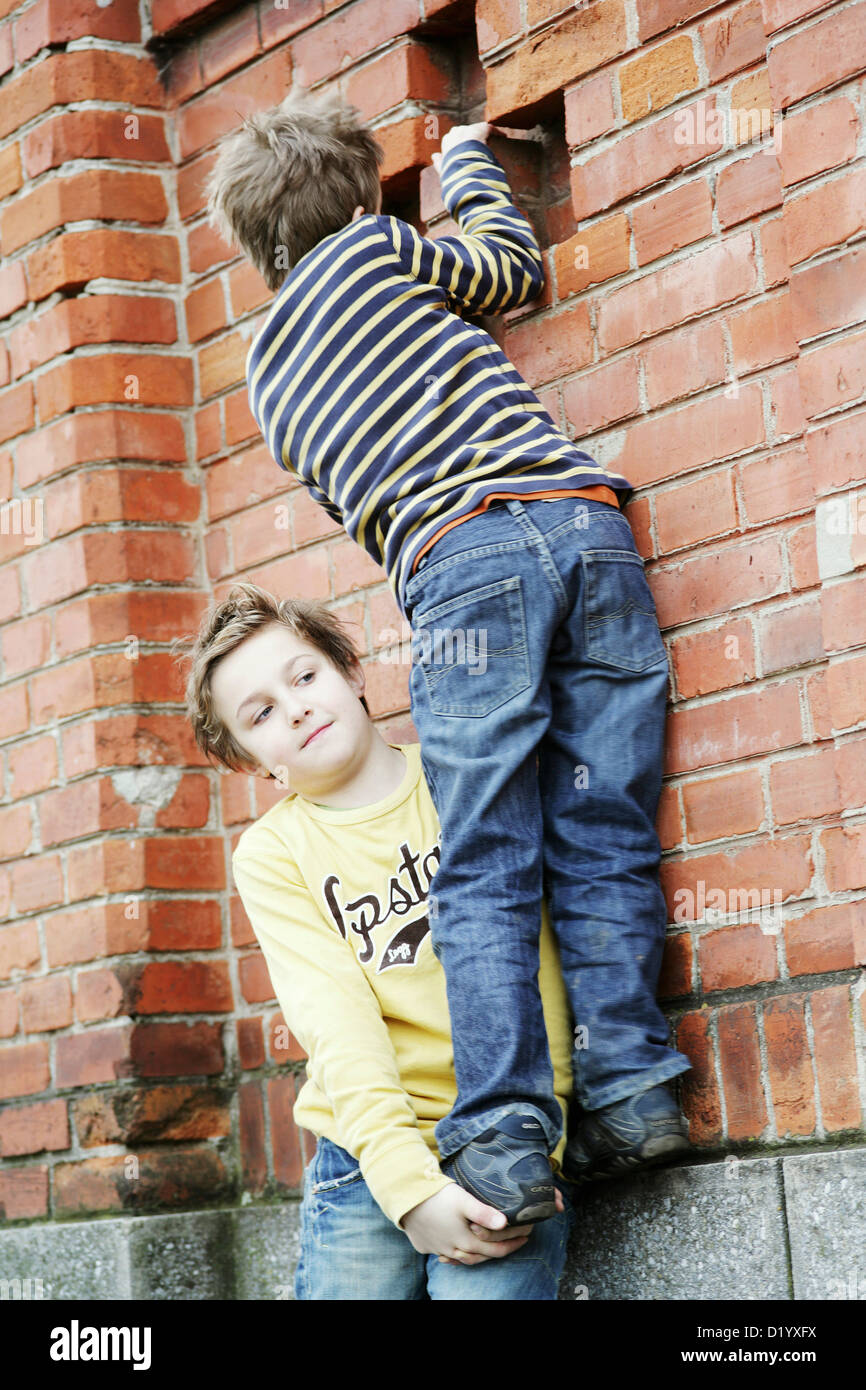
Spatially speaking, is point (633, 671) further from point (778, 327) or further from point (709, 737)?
point (778, 327)

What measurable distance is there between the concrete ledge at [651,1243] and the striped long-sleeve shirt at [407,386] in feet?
3.08

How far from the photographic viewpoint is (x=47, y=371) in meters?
3.25

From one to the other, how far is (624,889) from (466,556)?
50 centimetres

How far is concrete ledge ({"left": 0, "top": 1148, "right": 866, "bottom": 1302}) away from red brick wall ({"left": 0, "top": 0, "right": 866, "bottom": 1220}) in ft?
0.20

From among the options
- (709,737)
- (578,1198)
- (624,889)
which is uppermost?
(709,737)

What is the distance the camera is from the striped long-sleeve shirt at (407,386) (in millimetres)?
2338

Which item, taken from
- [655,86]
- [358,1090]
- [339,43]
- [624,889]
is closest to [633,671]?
[624,889]

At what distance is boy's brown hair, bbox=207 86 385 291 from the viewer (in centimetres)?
253

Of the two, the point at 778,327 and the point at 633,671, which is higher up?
the point at 778,327

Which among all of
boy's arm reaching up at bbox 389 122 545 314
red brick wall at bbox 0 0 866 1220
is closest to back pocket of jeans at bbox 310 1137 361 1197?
red brick wall at bbox 0 0 866 1220

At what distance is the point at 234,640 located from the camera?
2494 millimetres

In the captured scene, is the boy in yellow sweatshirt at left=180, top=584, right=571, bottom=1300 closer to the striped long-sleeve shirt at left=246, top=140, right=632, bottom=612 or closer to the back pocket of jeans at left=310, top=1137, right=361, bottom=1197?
the back pocket of jeans at left=310, top=1137, right=361, bottom=1197

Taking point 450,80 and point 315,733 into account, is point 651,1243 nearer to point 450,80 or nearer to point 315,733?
point 315,733
